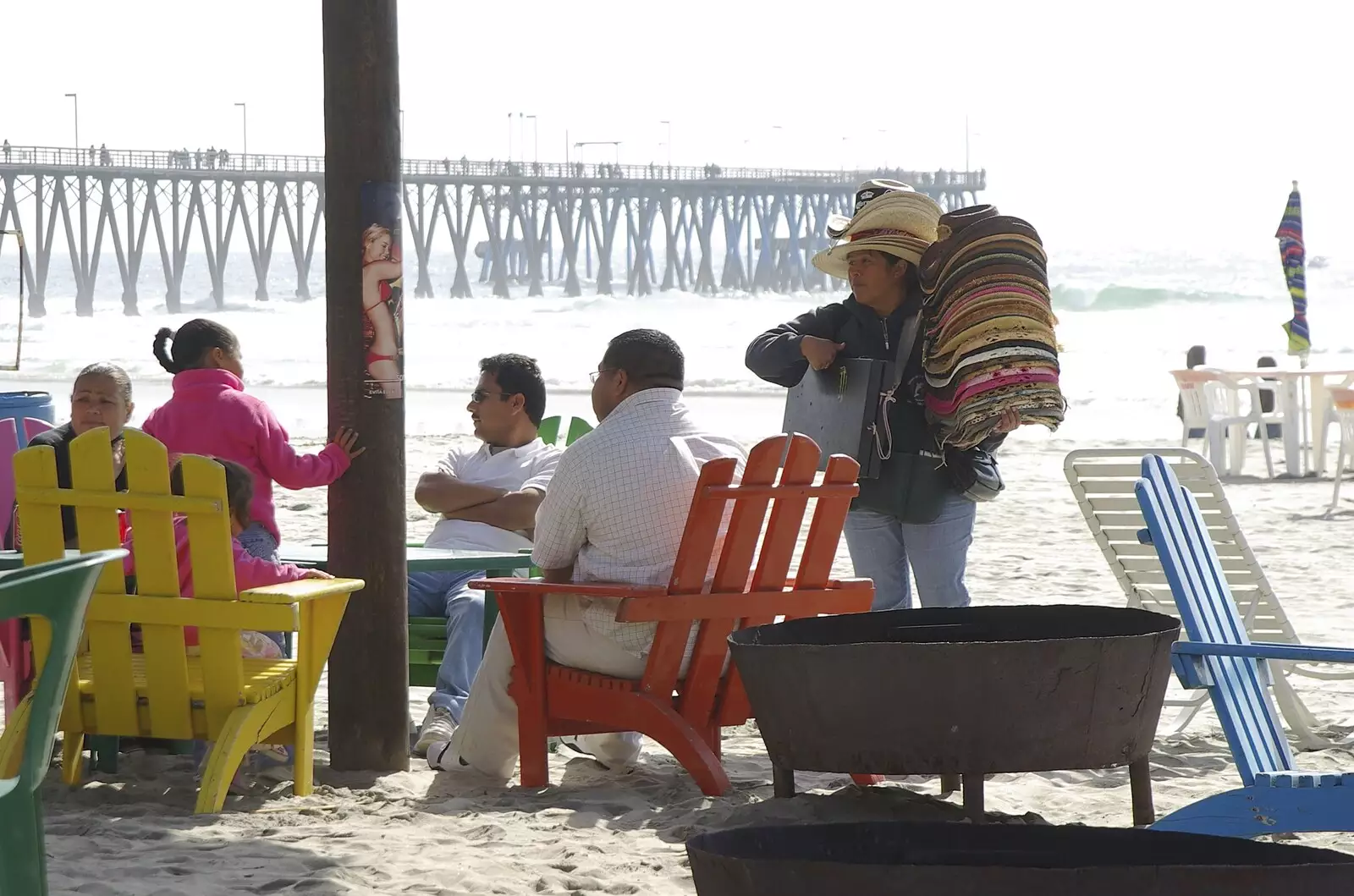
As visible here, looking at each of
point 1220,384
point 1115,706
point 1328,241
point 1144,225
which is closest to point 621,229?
point 1144,225

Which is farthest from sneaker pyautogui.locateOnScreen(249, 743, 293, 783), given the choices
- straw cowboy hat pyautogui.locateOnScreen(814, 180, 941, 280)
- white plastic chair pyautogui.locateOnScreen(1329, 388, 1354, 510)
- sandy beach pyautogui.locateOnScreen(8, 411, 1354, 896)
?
white plastic chair pyautogui.locateOnScreen(1329, 388, 1354, 510)

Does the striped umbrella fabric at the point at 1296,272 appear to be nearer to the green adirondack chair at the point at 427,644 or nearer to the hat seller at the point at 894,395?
the hat seller at the point at 894,395

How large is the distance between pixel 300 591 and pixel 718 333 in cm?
3709

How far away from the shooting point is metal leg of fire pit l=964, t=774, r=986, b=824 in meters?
2.66

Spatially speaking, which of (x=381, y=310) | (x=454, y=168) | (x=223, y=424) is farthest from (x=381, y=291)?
(x=454, y=168)

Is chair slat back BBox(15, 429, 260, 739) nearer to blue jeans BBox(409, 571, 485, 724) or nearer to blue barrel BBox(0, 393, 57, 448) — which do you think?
blue jeans BBox(409, 571, 485, 724)

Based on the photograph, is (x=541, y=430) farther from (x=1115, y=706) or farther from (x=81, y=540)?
(x=1115, y=706)

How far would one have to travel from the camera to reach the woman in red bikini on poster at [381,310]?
378 cm

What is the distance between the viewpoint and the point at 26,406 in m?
6.43

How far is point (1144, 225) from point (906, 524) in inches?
3996

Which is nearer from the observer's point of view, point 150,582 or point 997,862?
point 997,862

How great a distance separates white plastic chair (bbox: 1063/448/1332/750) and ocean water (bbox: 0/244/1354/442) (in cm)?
1055

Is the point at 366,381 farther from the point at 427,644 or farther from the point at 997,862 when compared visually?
the point at 997,862

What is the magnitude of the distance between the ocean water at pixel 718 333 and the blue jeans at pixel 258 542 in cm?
1143
